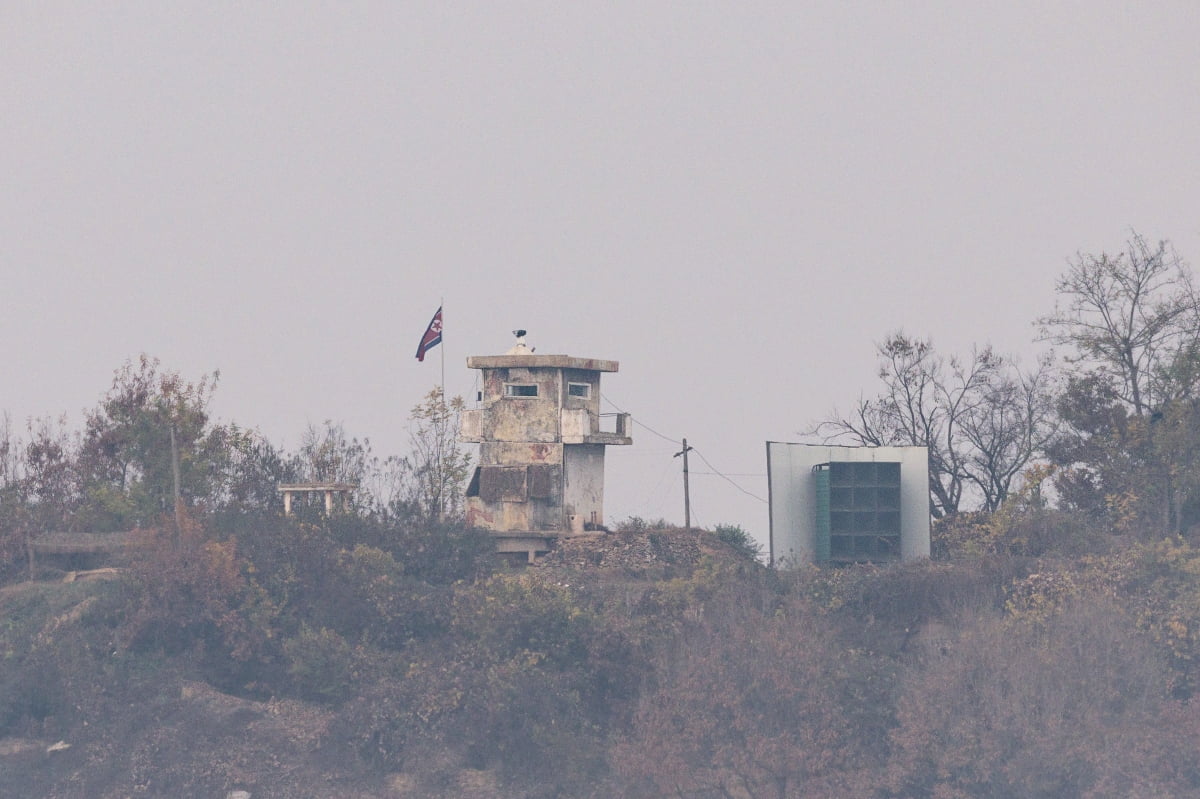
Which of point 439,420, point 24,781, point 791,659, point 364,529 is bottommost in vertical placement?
point 24,781

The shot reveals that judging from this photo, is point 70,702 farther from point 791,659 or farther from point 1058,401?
point 1058,401

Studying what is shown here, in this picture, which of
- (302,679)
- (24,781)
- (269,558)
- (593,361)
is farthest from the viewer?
(593,361)

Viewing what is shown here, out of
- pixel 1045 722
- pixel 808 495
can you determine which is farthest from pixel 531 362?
pixel 1045 722

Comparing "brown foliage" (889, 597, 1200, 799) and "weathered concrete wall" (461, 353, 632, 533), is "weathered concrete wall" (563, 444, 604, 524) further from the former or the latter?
"brown foliage" (889, 597, 1200, 799)

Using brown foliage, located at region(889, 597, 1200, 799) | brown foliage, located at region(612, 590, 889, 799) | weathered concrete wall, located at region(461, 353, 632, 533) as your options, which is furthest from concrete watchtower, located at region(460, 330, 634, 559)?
brown foliage, located at region(889, 597, 1200, 799)

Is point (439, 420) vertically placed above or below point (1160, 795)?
above

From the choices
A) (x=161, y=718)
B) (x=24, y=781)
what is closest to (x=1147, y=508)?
(x=161, y=718)

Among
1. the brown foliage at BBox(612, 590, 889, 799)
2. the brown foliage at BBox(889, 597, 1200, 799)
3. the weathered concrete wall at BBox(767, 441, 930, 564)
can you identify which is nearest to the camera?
the brown foliage at BBox(889, 597, 1200, 799)
